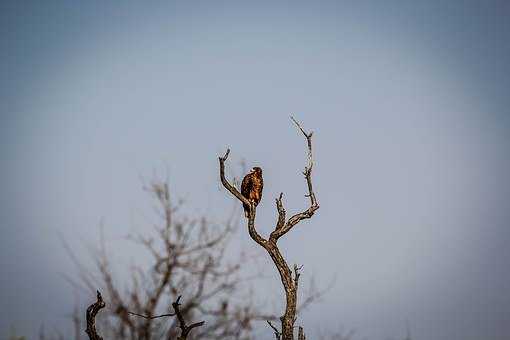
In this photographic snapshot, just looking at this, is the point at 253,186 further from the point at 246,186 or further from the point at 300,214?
the point at 300,214

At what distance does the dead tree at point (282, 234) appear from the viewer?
4195mm

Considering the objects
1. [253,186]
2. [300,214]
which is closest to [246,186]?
[253,186]

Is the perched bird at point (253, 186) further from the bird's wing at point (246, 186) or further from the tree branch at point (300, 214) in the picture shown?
the tree branch at point (300, 214)

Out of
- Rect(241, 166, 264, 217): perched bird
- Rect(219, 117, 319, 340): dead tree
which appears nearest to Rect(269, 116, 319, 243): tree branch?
Rect(219, 117, 319, 340): dead tree

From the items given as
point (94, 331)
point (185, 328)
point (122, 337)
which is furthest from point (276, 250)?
point (122, 337)

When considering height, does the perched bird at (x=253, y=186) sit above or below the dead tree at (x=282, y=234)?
above

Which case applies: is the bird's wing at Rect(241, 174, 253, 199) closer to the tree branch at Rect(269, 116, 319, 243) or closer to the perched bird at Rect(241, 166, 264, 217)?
the perched bird at Rect(241, 166, 264, 217)

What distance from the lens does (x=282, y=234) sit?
444 cm

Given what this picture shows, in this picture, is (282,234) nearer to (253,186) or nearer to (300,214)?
(300,214)

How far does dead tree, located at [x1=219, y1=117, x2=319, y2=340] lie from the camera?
165 inches

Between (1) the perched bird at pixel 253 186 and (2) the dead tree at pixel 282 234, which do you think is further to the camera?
(1) the perched bird at pixel 253 186

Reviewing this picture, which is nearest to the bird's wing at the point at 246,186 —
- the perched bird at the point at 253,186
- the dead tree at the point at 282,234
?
the perched bird at the point at 253,186

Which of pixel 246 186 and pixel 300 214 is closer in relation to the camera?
pixel 300 214

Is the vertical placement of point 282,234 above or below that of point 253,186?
below
